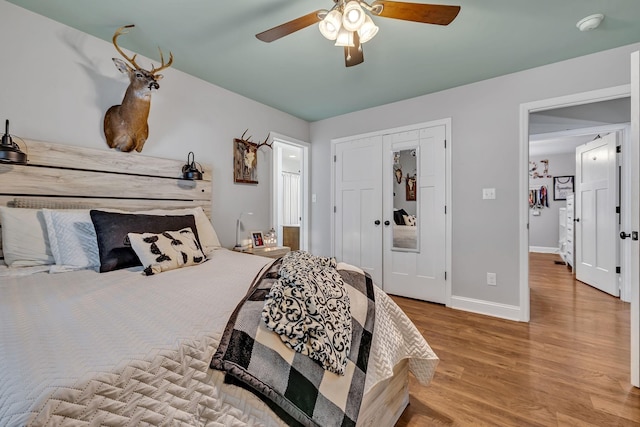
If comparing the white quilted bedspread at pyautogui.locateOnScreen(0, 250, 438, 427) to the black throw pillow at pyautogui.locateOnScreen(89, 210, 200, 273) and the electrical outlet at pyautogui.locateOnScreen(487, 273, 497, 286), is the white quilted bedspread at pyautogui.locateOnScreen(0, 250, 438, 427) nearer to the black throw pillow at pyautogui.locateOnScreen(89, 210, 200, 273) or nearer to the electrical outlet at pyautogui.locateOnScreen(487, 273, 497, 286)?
the black throw pillow at pyautogui.locateOnScreen(89, 210, 200, 273)

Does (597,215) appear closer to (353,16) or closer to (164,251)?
(353,16)

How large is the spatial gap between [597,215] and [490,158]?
226 centimetres

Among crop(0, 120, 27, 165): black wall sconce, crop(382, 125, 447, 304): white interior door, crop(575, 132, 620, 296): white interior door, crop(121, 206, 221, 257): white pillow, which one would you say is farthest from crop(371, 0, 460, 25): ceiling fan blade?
crop(575, 132, 620, 296): white interior door

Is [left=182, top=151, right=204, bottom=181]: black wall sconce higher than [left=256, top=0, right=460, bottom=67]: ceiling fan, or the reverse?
[left=256, top=0, right=460, bottom=67]: ceiling fan

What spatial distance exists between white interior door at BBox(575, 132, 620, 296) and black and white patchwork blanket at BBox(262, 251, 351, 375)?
4.25m

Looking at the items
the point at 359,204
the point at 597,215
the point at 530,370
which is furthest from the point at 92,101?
the point at 597,215

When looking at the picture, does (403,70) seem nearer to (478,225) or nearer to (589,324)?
(478,225)

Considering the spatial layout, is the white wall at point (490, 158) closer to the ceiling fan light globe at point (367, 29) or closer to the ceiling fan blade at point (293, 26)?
the ceiling fan light globe at point (367, 29)

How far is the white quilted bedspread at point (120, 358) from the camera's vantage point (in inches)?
22.1

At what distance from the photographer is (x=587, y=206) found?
13.1 ft

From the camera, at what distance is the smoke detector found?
191 cm

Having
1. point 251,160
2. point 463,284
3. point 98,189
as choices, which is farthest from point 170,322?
point 463,284

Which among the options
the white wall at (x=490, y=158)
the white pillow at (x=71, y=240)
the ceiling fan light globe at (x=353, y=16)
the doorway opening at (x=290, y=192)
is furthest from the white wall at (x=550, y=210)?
the white pillow at (x=71, y=240)

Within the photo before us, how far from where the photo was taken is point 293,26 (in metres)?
1.62
